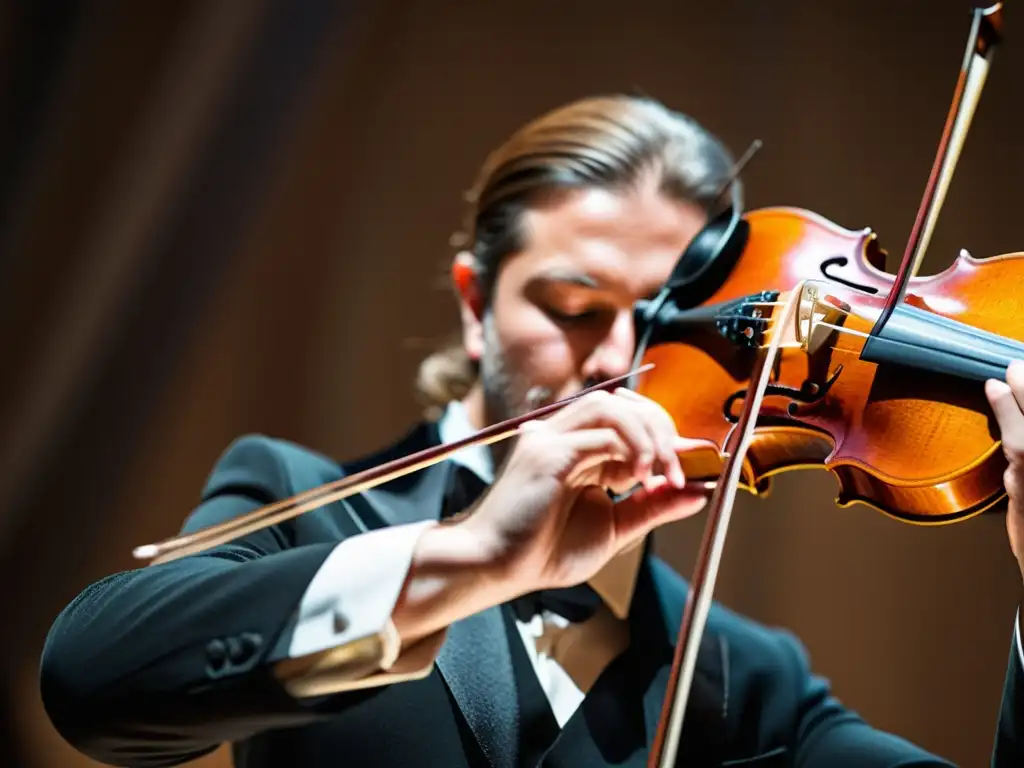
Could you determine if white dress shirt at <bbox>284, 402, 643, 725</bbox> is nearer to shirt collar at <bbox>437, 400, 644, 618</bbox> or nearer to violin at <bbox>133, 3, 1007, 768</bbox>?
violin at <bbox>133, 3, 1007, 768</bbox>

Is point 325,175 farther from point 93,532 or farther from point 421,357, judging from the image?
point 93,532

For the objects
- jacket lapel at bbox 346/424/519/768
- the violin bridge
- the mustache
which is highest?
the violin bridge

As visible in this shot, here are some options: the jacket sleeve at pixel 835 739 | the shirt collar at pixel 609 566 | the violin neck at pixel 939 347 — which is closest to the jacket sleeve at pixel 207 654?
the shirt collar at pixel 609 566

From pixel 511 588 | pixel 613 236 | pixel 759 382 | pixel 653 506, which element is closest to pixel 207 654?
pixel 511 588

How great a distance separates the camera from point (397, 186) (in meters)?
1.67

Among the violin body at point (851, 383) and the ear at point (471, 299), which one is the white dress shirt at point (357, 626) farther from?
the ear at point (471, 299)

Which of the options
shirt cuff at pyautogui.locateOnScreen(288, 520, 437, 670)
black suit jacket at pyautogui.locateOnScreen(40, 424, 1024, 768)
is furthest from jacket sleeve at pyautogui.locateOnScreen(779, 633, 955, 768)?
shirt cuff at pyautogui.locateOnScreen(288, 520, 437, 670)

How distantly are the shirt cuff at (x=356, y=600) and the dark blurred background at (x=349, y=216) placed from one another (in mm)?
579

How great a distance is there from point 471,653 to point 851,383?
341 millimetres

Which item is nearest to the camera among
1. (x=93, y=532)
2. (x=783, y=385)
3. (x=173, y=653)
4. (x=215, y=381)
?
(x=173, y=653)

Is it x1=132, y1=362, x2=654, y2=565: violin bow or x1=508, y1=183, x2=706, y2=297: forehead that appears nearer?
x1=132, y1=362, x2=654, y2=565: violin bow

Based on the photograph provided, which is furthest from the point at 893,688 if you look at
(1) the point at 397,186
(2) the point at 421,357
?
(1) the point at 397,186

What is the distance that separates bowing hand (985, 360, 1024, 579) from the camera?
0.61 metres

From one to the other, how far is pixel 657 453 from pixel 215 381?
103 cm
